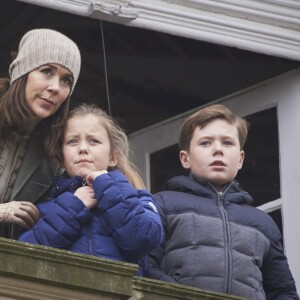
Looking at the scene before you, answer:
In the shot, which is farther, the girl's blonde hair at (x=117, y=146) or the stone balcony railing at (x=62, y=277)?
the girl's blonde hair at (x=117, y=146)

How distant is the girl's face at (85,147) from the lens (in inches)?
409

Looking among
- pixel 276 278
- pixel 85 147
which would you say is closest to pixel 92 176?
pixel 85 147

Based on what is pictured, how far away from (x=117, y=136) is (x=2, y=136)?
1.76ft

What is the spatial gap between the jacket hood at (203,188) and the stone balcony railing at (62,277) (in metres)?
1.00

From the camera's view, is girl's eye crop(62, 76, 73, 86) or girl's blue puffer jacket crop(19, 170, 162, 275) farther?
girl's eye crop(62, 76, 73, 86)

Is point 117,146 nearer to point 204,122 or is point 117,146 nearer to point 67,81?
point 67,81

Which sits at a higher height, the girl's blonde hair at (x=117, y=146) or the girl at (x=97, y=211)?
the girl's blonde hair at (x=117, y=146)

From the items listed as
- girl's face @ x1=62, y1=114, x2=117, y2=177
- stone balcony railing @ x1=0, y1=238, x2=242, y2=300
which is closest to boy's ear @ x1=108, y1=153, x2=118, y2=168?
girl's face @ x1=62, y1=114, x2=117, y2=177

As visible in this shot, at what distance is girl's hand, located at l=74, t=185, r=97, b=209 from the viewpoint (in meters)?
10.1

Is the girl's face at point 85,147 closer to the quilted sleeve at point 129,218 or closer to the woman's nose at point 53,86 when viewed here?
the woman's nose at point 53,86

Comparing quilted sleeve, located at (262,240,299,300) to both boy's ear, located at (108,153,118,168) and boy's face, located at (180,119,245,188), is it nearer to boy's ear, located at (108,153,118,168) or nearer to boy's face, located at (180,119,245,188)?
boy's face, located at (180,119,245,188)

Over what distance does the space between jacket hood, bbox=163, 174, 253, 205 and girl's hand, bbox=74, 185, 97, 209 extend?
2.03 ft

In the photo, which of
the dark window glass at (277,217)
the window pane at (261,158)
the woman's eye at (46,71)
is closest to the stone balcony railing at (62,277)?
→ the woman's eye at (46,71)

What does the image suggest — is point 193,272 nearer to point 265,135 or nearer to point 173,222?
point 173,222
